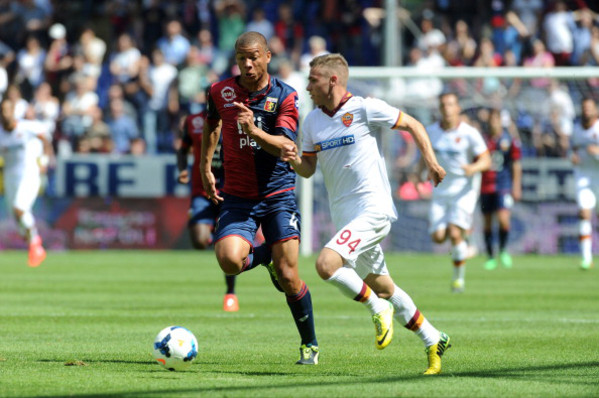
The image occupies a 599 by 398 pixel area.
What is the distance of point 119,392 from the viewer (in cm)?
659

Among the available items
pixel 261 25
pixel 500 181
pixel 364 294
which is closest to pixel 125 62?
pixel 261 25

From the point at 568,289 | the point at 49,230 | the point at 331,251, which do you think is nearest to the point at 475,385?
the point at 331,251

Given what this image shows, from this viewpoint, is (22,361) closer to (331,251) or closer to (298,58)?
(331,251)

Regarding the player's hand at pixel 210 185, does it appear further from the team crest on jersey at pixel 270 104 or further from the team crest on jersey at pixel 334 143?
the team crest on jersey at pixel 334 143

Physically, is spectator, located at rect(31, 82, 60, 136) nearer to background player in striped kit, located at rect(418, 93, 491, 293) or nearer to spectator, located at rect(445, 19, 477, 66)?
spectator, located at rect(445, 19, 477, 66)

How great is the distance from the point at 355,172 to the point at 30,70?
20.6 metres

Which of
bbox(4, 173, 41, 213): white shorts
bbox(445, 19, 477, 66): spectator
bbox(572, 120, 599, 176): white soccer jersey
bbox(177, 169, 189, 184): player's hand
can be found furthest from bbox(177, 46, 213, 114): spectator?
bbox(177, 169, 189, 184): player's hand

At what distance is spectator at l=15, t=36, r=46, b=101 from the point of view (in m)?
27.3

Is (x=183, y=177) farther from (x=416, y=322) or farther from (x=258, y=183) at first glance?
(x=416, y=322)

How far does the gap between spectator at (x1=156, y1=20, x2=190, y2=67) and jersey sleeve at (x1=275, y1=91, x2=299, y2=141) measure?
18.5 m

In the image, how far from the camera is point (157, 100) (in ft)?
84.0

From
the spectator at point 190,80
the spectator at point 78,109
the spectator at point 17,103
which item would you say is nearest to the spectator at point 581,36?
the spectator at point 190,80

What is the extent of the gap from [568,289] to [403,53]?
12.4 metres

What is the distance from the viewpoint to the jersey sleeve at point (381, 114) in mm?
8023
